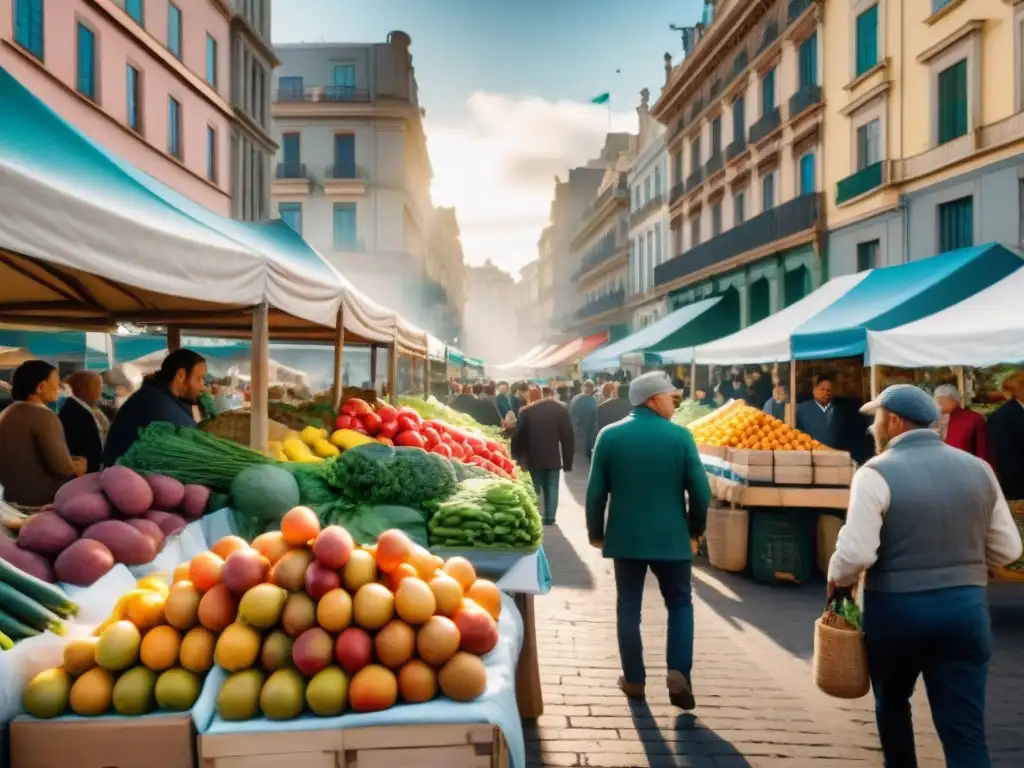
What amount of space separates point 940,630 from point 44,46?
61.4ft

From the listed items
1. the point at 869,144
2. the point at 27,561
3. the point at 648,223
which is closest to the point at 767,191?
the point at 869,144

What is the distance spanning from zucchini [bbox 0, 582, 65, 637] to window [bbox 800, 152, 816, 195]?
22.8 m

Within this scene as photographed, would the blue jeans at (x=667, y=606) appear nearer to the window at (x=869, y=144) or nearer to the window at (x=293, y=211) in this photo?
the window at (x=869, y=144)

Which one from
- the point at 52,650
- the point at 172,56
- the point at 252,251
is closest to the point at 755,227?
the point at 172,56

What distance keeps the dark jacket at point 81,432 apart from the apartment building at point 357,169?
1421 inches

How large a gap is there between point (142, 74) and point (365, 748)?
22261mm

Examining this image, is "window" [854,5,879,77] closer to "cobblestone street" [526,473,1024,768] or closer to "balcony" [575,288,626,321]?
"cobblestone street" [526,473,1024,768]

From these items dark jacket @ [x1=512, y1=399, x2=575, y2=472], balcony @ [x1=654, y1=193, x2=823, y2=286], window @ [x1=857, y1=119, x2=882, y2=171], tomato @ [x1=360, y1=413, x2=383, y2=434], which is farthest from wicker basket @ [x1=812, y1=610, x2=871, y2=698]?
balcony @ [x1=654, y1=193, x2=823, y2=286]

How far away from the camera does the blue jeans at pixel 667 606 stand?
196 inches

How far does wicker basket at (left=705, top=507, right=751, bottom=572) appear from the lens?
862cm

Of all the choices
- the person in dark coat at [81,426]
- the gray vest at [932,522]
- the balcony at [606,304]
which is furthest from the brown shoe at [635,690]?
the balcony at [606,304]

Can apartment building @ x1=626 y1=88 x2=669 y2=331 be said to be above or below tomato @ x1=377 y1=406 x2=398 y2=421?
above

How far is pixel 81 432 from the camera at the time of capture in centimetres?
746

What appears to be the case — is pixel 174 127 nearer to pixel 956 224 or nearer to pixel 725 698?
pixel 956 224
